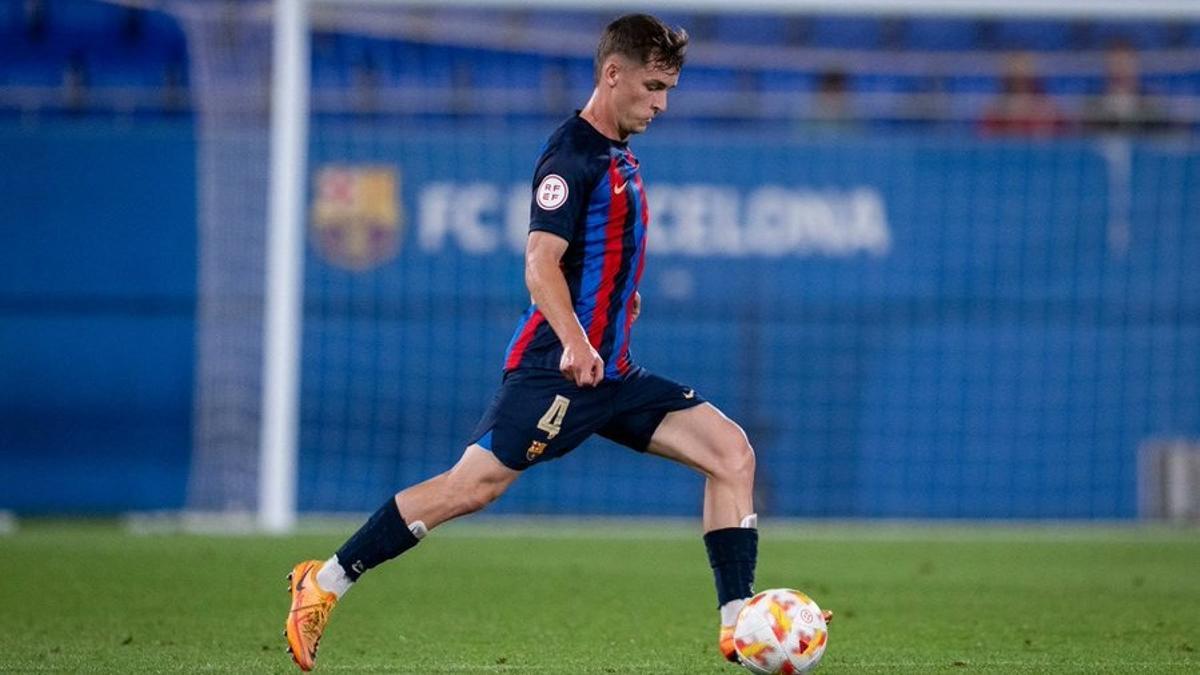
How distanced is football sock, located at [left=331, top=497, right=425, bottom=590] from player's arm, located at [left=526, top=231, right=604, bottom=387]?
0.70m

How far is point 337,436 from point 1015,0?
20.2 feet

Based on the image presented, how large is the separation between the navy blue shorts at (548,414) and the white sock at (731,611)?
0.59m

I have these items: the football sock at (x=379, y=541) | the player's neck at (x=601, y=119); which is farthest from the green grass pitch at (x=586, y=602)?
the player's neck at (x=601, y=119)

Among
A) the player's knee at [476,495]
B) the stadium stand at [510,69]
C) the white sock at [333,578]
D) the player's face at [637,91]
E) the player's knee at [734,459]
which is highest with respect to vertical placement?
the stadium stand at [510,69]

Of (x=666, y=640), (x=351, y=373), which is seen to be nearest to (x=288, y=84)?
(x=351, y=373)

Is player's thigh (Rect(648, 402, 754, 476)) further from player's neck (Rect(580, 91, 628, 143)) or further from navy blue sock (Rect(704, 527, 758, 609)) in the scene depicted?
player's neck (Rect(580, 91, 628, 143))

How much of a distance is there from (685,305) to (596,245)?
367 inches

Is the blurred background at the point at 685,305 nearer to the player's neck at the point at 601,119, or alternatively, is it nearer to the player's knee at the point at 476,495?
the player's neck at the point at 601,119

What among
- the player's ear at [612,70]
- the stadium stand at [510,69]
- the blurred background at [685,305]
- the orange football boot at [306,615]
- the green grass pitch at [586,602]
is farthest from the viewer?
the stadium stand at [510,69]

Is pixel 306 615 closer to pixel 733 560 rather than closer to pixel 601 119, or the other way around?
pixel 733 560

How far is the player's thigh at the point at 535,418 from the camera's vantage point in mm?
5691

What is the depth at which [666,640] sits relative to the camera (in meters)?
6.70

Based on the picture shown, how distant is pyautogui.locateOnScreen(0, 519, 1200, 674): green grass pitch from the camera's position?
20.0 ft

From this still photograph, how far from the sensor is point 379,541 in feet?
18.9
